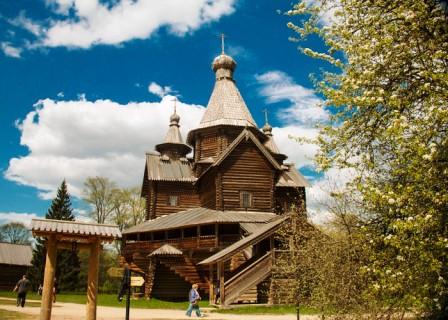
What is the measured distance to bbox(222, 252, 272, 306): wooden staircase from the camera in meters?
22.3

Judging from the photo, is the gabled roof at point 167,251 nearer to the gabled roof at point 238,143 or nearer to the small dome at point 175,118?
the gabled roof at point 238,143

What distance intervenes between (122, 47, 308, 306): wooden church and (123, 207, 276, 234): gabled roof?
75 millimetres

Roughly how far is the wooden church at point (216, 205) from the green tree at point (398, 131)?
44.8 ft

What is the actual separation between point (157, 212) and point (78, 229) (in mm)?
26311

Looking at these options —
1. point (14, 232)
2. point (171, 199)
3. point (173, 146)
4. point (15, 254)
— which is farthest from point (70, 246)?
point (14, 232)

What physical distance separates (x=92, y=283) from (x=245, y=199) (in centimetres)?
2194

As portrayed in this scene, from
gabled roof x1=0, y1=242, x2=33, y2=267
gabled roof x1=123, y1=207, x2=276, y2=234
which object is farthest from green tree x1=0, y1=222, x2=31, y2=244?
gabled roof x1=123, y1=207, x2=276, y2=234

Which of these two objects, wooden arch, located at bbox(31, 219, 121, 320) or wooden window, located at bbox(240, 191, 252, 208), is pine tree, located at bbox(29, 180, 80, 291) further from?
wooden arch, located at bbox(31, 219, 121, 320)

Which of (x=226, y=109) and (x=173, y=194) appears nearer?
(x=226, y=109)

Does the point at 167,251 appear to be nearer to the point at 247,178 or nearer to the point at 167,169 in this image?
the point at 247,178

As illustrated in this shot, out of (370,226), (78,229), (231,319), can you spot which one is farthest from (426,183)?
(231,319)

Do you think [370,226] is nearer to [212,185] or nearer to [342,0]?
[342,0]

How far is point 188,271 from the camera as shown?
29906 mm

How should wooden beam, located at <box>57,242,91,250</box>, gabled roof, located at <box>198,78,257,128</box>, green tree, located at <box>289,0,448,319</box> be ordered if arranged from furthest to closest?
gabled roof, located at <box>198,78,257,128</box> < wooden beam, located at <box>57,242,91,250</box> < green tree, located at <box>289,0,448,319</box>
